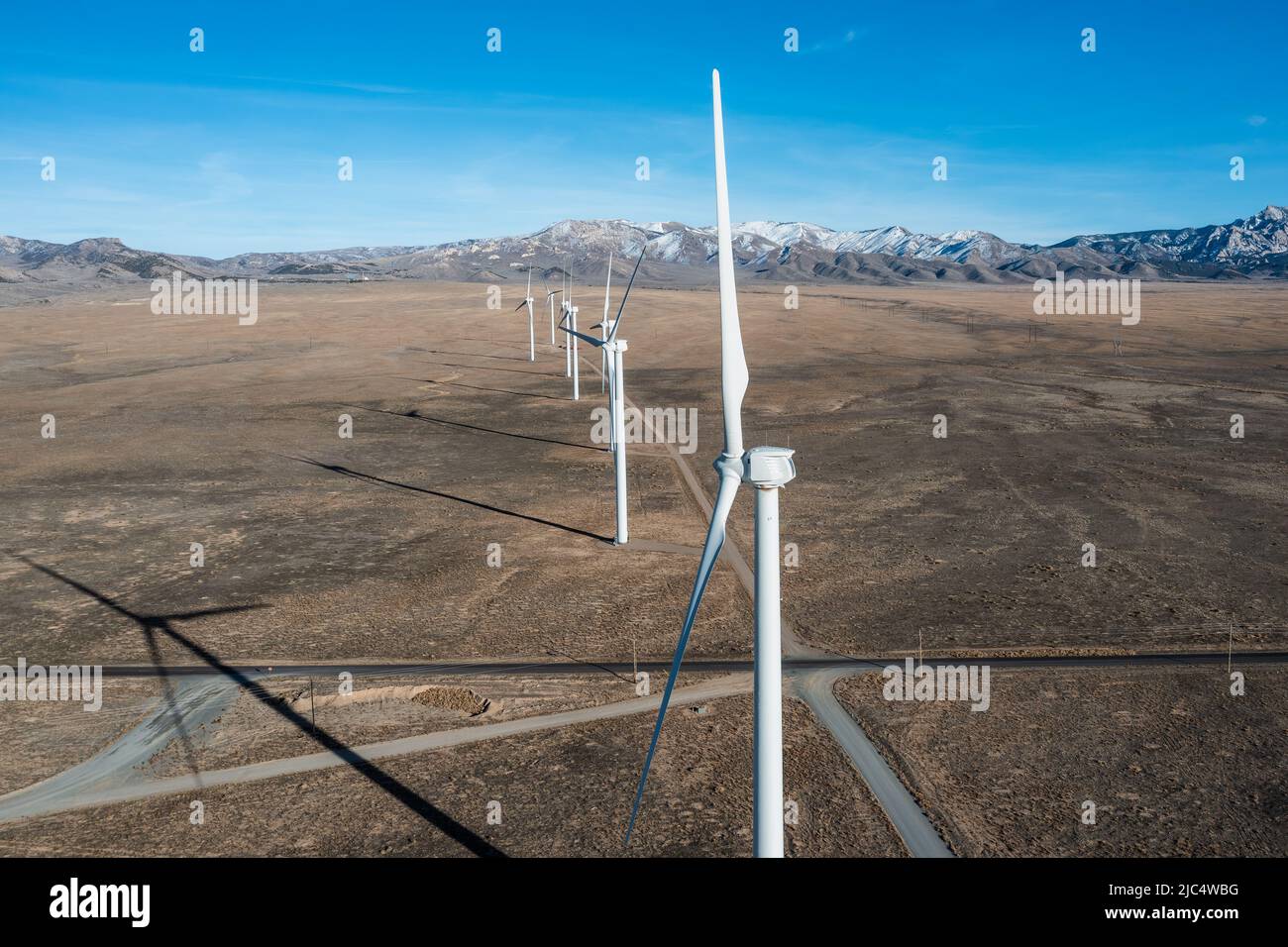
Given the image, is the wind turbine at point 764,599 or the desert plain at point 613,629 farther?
the desert plain at point 613,629

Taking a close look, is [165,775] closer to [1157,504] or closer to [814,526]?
[814,526]

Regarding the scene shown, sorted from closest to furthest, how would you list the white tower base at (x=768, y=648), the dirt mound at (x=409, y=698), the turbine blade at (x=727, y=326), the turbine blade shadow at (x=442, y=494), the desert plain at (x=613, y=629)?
the white tower base at (x=768, y=648)
the turbine blade at (x=727, y=326)
the desert plain at (x=613, y=629)
the dirt mound at (x=409, y=698)
the turbine blade shadow at (x=442, y=494)

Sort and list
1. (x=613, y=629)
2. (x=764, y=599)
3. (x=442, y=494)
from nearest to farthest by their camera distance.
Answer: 1. (x=764, y=599)
2. (x=613, y=629)
3. (x=442, y=494)

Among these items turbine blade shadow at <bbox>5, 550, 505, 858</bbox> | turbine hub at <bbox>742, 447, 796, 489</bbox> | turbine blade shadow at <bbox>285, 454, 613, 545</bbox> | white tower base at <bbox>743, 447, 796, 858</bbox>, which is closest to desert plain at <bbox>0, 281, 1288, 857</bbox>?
turbine blade shadow at <bbox>5, 550, 505, 858</bbox>

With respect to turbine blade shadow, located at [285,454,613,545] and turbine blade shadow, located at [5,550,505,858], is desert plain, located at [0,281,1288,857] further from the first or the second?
turbine blade shadow, located at [285,454,613,545]

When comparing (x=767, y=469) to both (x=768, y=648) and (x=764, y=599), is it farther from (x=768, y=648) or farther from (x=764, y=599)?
(x=768, y=648)

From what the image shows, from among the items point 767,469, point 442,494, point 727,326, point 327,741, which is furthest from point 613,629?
point 442,494

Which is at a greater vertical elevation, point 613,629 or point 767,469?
point 767,469

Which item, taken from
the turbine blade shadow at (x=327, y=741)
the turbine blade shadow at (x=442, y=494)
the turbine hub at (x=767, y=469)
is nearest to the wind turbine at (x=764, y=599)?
the turbine hub at (x=767, y=469)

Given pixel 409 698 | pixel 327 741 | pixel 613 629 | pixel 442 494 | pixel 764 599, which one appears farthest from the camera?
pixel 442 494

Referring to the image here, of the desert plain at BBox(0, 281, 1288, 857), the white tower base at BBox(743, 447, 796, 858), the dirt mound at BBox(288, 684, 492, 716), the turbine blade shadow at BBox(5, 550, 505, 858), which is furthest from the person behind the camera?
the dirt mound at BBox(288, 684, 492, 716)

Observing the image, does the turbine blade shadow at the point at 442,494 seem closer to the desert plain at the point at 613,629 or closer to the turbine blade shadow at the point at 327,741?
the desert plain at the point at 613,629

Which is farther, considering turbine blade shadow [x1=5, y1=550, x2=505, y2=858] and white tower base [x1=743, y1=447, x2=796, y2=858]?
turbine blade shadow [x1=5, y1=550, x2=505, y2=858]
